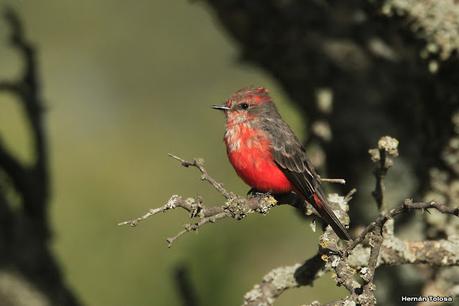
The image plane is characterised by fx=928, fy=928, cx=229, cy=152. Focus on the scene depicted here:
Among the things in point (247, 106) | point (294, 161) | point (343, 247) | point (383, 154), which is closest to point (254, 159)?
point (294, 161)

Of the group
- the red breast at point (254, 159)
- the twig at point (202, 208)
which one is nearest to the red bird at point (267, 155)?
the red breast at point (254, 159)

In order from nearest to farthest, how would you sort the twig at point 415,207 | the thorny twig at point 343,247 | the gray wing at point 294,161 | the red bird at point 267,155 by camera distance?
1. the twig at point 415,207
2. the thorny twig at point 343,247
3. the gray wing at point 294,161
4. the red bird at point 267,155

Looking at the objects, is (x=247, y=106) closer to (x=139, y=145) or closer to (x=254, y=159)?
(x=254, y=159)

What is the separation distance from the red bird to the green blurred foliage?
1118 millimetres

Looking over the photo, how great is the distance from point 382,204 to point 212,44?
7.81 m

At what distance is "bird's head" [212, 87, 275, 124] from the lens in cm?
684

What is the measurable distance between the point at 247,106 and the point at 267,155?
62 centimetres

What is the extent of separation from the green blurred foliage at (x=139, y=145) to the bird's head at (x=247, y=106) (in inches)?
29.8

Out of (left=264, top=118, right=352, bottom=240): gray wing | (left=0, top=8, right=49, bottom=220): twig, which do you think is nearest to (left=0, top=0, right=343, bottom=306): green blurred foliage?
(left=0, top=8, right=49, bottom=220): twig

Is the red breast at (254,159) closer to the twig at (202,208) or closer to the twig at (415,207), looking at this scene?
the twig at (202,208)

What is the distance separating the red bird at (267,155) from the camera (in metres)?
6.20

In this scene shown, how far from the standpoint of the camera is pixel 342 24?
7.16 meters

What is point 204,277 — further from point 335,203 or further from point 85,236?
point 335,203

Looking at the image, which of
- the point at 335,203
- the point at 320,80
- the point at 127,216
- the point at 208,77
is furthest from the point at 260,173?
the point at 208,77
